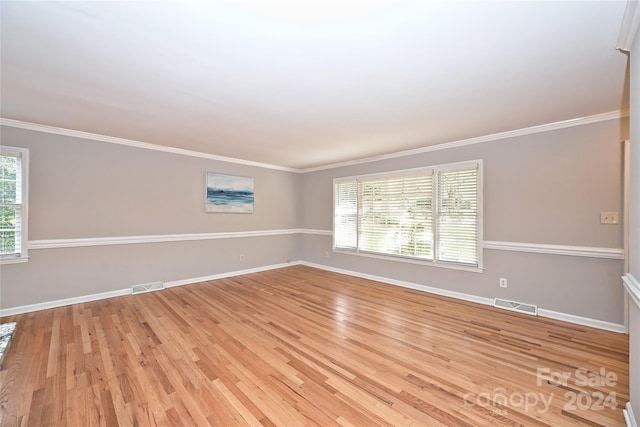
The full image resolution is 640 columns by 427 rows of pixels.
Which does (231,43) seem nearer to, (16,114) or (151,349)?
(151,349)

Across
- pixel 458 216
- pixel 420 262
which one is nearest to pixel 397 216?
pixel 420 262

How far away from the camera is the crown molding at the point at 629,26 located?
54.5 inches

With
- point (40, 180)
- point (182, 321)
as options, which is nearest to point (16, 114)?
point (40, 180)

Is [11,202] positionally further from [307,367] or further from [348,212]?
[348,212]

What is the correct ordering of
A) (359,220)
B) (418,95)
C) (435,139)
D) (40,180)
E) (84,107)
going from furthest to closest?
(359,220) < (435,139) < (40,180) < (84,107) < (418,95)

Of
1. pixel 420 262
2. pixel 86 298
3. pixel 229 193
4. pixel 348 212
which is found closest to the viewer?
pixel 86 298

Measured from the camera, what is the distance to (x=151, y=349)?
2.52 metres

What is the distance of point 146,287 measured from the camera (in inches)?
171

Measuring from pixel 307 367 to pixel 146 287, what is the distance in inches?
136

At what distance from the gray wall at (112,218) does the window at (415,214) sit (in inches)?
86.6

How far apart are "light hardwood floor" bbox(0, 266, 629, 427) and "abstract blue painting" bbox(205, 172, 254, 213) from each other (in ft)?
6.98

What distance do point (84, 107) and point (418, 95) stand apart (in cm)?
349

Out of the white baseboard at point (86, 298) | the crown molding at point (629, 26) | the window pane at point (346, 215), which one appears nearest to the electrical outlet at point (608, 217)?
the crown molding at point (629, 26)

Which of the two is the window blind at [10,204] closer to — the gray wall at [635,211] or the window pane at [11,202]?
the window pane at [11,202]
